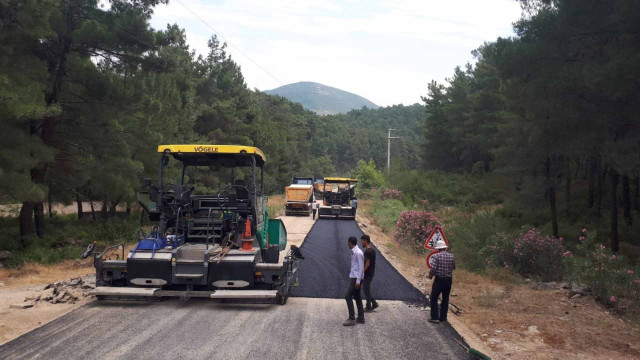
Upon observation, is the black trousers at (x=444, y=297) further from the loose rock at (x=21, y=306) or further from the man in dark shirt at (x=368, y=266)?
the loose rock at (x=21, y=306)

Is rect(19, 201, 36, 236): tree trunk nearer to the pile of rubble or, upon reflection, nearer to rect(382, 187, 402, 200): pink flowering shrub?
the pile of rubble

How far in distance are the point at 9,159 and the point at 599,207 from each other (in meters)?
28.5

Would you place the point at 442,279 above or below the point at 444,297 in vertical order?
above

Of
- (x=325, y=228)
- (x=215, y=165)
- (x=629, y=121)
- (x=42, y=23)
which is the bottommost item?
(x=325, y=228)

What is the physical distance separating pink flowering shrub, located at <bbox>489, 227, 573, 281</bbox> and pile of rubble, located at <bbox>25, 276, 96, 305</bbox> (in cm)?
1069

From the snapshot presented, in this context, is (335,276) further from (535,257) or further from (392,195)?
(392,195)

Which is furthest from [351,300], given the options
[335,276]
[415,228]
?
[415,228]

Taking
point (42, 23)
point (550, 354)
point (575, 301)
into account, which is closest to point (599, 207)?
point (575, 301)

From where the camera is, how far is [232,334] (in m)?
7.53

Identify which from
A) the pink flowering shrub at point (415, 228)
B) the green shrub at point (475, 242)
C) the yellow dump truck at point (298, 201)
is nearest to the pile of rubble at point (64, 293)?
the green shrub at point (475, 242)

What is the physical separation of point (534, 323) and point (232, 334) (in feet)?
17.6

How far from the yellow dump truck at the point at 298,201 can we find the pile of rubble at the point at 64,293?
23961mm

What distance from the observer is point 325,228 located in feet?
87.7

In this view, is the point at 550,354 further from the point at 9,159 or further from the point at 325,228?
the point at 325,228
